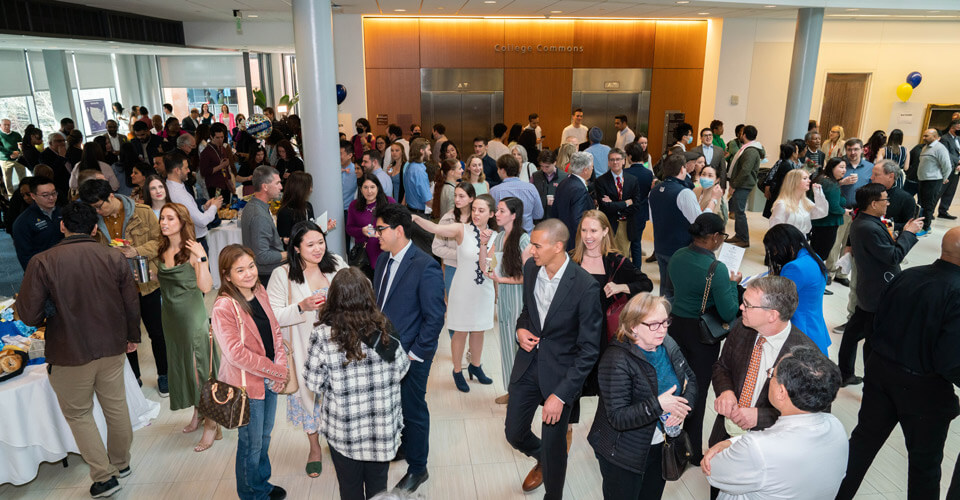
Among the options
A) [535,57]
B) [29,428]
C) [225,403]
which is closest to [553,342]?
[225,403]

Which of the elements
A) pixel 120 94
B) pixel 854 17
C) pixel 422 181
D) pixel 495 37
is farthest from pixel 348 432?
pixel 120 94

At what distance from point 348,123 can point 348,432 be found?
10.2 m

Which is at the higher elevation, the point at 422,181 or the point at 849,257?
the point at 422,181

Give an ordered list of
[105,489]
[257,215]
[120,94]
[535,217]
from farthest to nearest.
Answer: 1. [120,94]
2. [535,217]
3. [257,215]
4. [105,489]

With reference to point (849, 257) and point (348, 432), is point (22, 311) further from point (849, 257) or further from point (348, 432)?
point (849, 257)

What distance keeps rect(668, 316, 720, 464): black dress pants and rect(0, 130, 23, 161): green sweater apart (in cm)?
1274

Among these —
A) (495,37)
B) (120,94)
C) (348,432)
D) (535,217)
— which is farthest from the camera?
(120,94)

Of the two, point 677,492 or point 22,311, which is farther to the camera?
point 677,492

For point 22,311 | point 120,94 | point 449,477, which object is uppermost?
point 120,94

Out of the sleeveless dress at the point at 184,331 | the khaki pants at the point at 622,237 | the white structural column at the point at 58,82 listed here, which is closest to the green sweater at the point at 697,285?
the sleeveless dress at the point at 184,331

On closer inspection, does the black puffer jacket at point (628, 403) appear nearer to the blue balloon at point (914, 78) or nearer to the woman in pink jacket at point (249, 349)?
the woman in pink jacket at point (249, 349)

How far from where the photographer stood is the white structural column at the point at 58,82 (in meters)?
15.9

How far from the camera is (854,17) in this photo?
1269 centimetres

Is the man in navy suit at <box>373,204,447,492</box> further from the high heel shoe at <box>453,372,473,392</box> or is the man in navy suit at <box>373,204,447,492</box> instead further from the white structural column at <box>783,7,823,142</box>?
the white structural column at <box>783,7,823,142</box>
